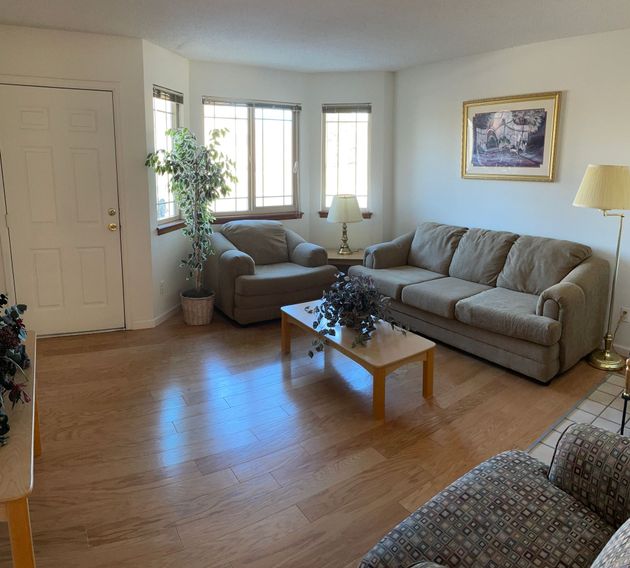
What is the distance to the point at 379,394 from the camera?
2982 millimetres

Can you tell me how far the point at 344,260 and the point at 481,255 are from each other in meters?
1.51

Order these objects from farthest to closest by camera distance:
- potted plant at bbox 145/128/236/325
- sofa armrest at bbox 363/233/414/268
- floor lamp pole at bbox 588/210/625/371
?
sofa armrest at bbox 363/233/414/268 < potted plant at bbox 145/128/236/325 < floor lamp pole at bbox 588/210/625/371

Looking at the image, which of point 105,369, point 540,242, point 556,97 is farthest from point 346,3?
point 105,369

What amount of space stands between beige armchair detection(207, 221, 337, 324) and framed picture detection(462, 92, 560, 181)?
1.71 meters

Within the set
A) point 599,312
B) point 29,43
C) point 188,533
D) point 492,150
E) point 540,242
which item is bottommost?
point 188,533

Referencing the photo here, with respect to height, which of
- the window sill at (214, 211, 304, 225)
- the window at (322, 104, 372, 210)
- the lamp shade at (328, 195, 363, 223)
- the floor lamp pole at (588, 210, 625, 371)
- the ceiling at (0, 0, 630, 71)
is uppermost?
the ceiling at (0, 0, 630, 71)

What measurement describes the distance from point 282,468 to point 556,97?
349 cm

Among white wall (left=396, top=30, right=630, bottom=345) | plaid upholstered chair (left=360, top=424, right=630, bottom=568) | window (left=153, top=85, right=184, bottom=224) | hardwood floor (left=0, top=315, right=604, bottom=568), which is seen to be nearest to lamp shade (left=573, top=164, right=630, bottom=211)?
white wall (left=396, top=30, right=630, bottom=345)

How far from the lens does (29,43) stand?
3779 millimetres

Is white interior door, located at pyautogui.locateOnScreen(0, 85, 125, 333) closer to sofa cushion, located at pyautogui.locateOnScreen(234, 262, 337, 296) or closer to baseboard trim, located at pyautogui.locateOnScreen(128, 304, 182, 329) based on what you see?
baseboard trim, located at pyautogui.locateOnScreen(128, 304, 182, 329)

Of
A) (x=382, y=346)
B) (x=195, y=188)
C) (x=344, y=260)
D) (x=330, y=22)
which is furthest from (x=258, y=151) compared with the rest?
(x=382, y=346)

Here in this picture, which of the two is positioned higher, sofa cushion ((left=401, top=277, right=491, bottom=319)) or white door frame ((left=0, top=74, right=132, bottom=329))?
white door frame ((left=0, top=74, right=132, bottom=329))

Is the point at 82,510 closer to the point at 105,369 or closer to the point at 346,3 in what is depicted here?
the point at 105,369

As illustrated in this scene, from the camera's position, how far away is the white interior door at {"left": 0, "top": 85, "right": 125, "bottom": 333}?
393 centimetres
